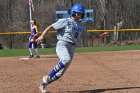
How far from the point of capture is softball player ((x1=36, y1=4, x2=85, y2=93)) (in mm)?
8969

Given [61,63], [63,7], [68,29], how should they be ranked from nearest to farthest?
[61,63] < [68,29] < [63,7]

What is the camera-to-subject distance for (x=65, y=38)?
29.9ft

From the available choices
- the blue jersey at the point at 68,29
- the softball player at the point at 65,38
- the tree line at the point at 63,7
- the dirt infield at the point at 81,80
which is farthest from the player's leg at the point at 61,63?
the tree line at the point at 63,7

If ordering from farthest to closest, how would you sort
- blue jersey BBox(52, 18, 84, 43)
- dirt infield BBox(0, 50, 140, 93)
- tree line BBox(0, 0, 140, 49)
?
tree line BBox(0, 0, 140, 49)
dirt infield BBox(0, 50, 140, 93)
blue jersey BBox(52, 18, 84, 43)

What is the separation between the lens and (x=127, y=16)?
54.6 meters

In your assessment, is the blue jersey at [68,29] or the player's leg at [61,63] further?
the blue jersey at [68,29]

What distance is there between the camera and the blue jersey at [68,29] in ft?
29.6

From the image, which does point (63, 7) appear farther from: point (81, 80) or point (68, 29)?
point (68, 29)

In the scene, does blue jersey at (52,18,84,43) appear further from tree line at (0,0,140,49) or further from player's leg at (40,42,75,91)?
tree line at (0,0,140,49)

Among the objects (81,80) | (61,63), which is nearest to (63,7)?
(81,80)

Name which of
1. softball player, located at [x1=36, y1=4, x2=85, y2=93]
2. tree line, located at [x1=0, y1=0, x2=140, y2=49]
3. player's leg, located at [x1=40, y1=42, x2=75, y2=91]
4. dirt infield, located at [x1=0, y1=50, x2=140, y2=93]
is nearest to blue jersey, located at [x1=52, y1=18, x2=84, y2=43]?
softball player, located at [x1=36, y1=4, x2=85, y2=93]

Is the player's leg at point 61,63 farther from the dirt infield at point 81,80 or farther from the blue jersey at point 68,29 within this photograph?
the dirt infield at point 81,80

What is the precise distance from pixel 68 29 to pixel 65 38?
21 centimetres

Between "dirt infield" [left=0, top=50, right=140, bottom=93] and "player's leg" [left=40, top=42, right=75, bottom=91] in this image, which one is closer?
"player's leg" [left=40, top=42, right=75, bottom=91]
